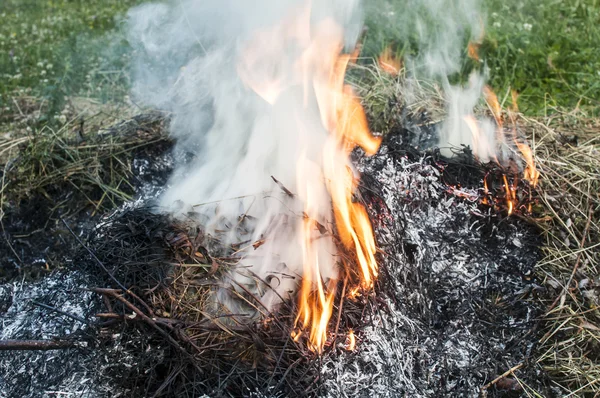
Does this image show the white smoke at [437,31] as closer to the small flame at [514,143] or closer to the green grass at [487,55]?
the green grass at [487,55]

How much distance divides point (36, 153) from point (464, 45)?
3929mm

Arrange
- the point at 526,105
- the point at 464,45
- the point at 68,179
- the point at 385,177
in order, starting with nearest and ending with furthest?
the point at 385,177 → the point at 68,179 → the point at 526,105 → the point at 464,45

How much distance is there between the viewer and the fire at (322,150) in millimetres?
2439

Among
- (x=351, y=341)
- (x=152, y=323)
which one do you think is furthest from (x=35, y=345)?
(x=351, y=341)

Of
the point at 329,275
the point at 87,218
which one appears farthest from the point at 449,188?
the point at 87,218

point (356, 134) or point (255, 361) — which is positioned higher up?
point (356, 134)

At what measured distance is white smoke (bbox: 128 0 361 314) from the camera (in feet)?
8.52

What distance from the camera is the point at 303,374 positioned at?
2.28m

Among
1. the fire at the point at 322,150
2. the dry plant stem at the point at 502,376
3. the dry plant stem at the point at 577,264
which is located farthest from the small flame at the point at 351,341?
the dry plant stem at the point at 577,264

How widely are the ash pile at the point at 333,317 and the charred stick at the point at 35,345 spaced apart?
0.01 metres

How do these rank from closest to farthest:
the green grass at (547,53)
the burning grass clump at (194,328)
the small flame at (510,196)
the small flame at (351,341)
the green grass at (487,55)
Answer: the burning grass clump at (194,328) → the small flame at (351,341) → the small flame at (510,196) → the green grass at (547,53) → the green grass at (487,55)

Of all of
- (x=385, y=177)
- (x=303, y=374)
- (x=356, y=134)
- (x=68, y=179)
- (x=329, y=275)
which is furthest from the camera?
(x=68, y=179)

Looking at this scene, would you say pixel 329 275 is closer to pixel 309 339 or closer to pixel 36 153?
pixel 309 339

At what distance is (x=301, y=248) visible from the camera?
2562 millimetres
